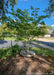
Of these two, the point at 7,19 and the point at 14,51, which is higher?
the point at 7,19

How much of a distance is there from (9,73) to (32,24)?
8.14ft

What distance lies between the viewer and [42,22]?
10.8 feet

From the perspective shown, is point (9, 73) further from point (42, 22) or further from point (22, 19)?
point (42, 22)

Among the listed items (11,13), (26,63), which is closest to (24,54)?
(26,63)

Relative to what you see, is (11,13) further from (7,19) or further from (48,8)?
(48,8)

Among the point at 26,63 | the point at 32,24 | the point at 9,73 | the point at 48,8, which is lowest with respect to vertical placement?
the point at 9,73

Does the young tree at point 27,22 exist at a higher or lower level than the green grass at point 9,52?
higher

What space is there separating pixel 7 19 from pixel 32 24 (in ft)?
4.51

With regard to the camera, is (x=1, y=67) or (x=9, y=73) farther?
(x=1, y=67)

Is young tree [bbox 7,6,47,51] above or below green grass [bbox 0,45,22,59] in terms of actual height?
above

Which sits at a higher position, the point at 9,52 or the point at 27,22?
the point at 27,22

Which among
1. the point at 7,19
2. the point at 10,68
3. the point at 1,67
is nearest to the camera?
the point at 10,68

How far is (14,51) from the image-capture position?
14.3 ft

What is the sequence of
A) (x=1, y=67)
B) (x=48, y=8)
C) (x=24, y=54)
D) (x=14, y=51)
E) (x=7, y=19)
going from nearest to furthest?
(x=1, y=67) < (x=7, y=19) < (x=24, y=54) < (x=14, y=51) < (x=48, y=8)
